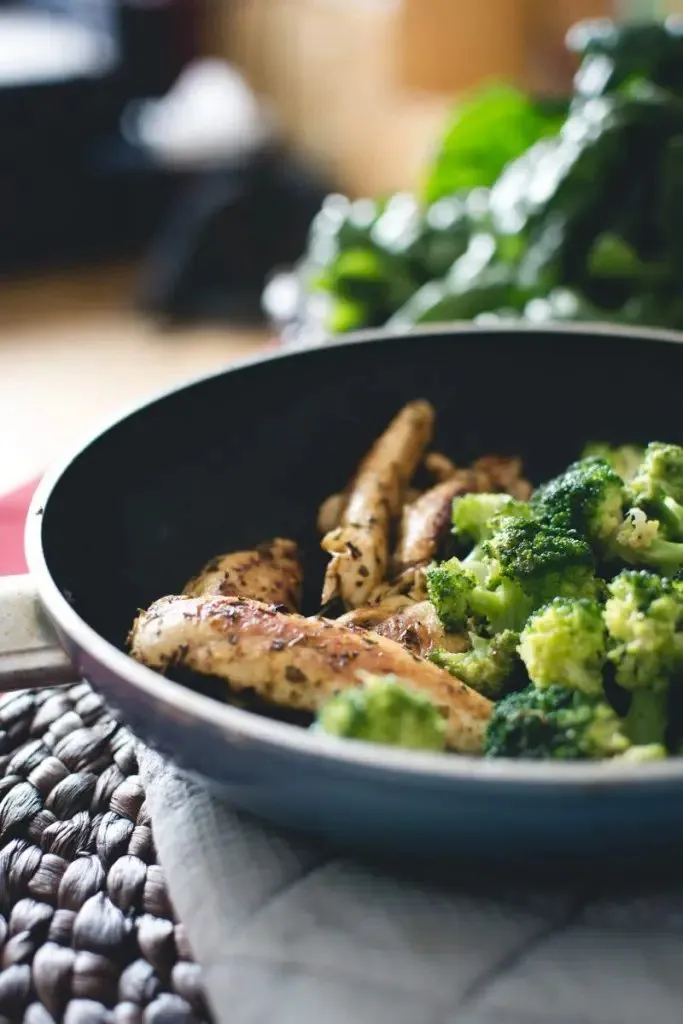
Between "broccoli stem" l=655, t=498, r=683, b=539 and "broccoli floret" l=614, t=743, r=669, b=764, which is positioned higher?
"broccoli stem" l=655, t=498, r=683, b=539

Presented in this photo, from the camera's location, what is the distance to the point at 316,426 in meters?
1.35

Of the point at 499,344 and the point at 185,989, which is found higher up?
the point at 499,344

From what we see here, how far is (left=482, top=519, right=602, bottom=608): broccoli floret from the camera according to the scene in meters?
0.98

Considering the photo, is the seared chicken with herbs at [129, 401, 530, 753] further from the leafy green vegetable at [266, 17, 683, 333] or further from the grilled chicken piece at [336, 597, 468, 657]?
the leafy green vegetable at [266, 17, 683, 333]

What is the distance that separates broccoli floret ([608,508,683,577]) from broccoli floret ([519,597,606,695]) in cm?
14

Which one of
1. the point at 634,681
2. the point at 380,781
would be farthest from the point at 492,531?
the point at 380,781

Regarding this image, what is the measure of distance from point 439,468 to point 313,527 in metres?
0.17

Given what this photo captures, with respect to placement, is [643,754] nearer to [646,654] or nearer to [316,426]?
[646,654]

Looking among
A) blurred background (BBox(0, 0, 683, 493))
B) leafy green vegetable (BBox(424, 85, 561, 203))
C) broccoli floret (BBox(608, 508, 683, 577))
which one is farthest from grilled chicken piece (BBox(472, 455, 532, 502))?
blurred background (BBox(0, 0, 683, 493))

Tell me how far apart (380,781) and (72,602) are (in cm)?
41

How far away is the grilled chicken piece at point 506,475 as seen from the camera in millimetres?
1298

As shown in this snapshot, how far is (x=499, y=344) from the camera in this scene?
136 centimetres

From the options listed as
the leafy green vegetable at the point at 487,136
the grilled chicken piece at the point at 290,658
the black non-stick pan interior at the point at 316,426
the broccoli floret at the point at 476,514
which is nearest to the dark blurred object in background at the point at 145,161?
the leafy green vegetable at the point at 487,136

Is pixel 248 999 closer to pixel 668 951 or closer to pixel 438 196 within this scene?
pixel 668 951
